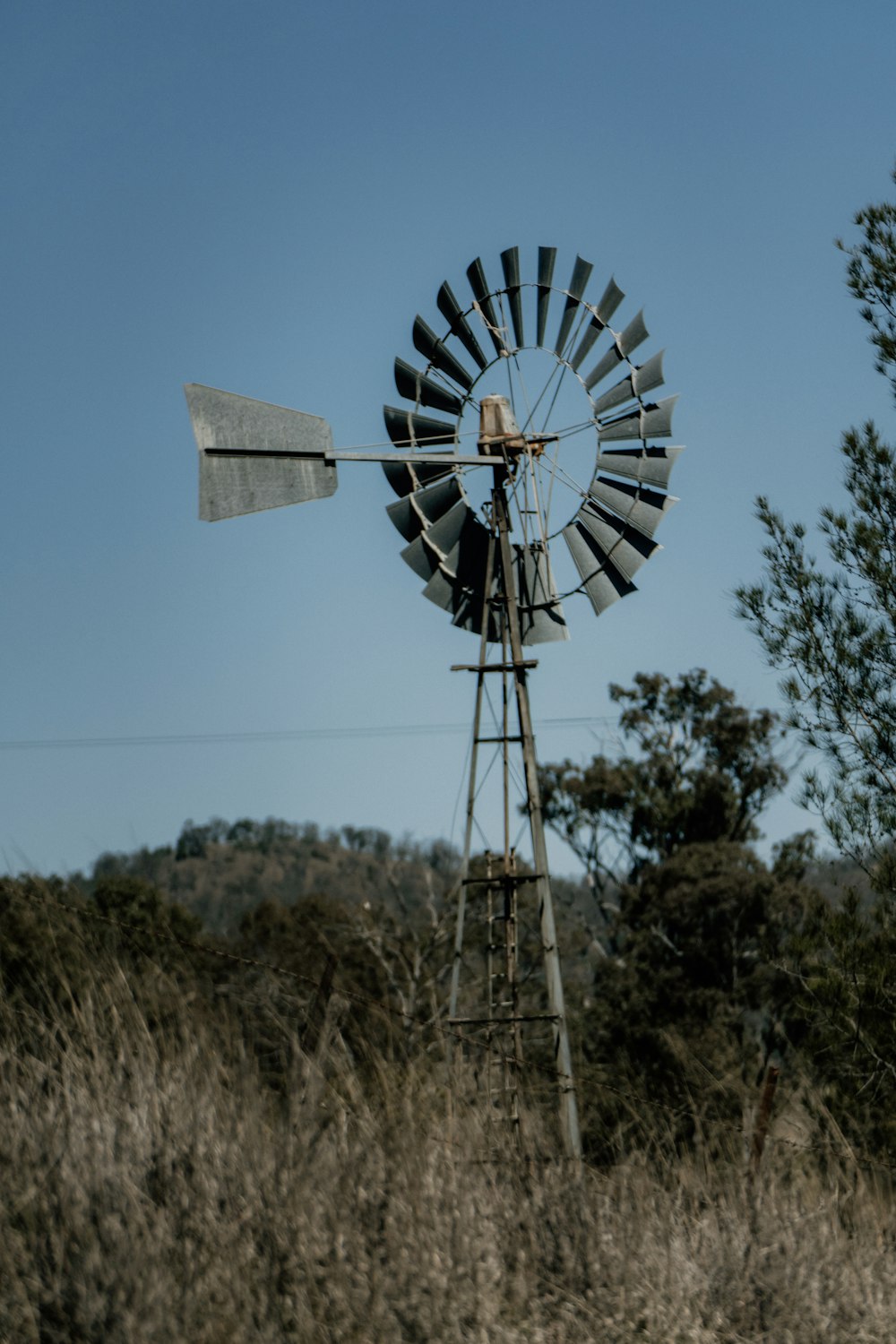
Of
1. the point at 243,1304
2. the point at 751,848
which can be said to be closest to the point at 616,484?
the point at 243,1304

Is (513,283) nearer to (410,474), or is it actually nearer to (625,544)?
(410,474)

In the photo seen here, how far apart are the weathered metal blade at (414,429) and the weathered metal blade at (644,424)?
3.83 ft

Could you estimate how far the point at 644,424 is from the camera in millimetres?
10812

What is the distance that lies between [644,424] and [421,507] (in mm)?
1782

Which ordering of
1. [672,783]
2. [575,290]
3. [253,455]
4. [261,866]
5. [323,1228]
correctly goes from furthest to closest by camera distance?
[261,866] < [672,783] < [575,290] < [253,455] < [323,1228]

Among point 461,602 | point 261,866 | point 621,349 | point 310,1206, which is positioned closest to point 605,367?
point 621,349

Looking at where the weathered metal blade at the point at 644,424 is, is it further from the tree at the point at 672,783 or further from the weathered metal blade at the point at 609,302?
the tree at the point at 672,783

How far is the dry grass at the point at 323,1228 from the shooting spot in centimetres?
360

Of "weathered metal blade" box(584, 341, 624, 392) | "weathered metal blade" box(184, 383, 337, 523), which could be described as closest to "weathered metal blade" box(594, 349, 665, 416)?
"weathered metal blade" box(584, 341, 624, 392)

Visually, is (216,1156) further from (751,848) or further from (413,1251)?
(751,848)

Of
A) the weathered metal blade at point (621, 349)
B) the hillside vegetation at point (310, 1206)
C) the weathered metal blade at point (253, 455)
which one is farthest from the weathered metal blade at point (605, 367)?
the hillside vegetation at point (310, 1206)

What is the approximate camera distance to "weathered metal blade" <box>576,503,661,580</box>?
10.7m

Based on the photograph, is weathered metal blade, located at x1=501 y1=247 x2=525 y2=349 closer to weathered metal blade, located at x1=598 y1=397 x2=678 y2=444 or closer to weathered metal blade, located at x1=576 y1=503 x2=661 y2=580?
weathered metal blade, located at x1=598 y1=397 x2=678 y2=444

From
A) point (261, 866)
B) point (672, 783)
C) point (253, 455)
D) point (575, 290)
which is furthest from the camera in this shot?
point (261, 866)
